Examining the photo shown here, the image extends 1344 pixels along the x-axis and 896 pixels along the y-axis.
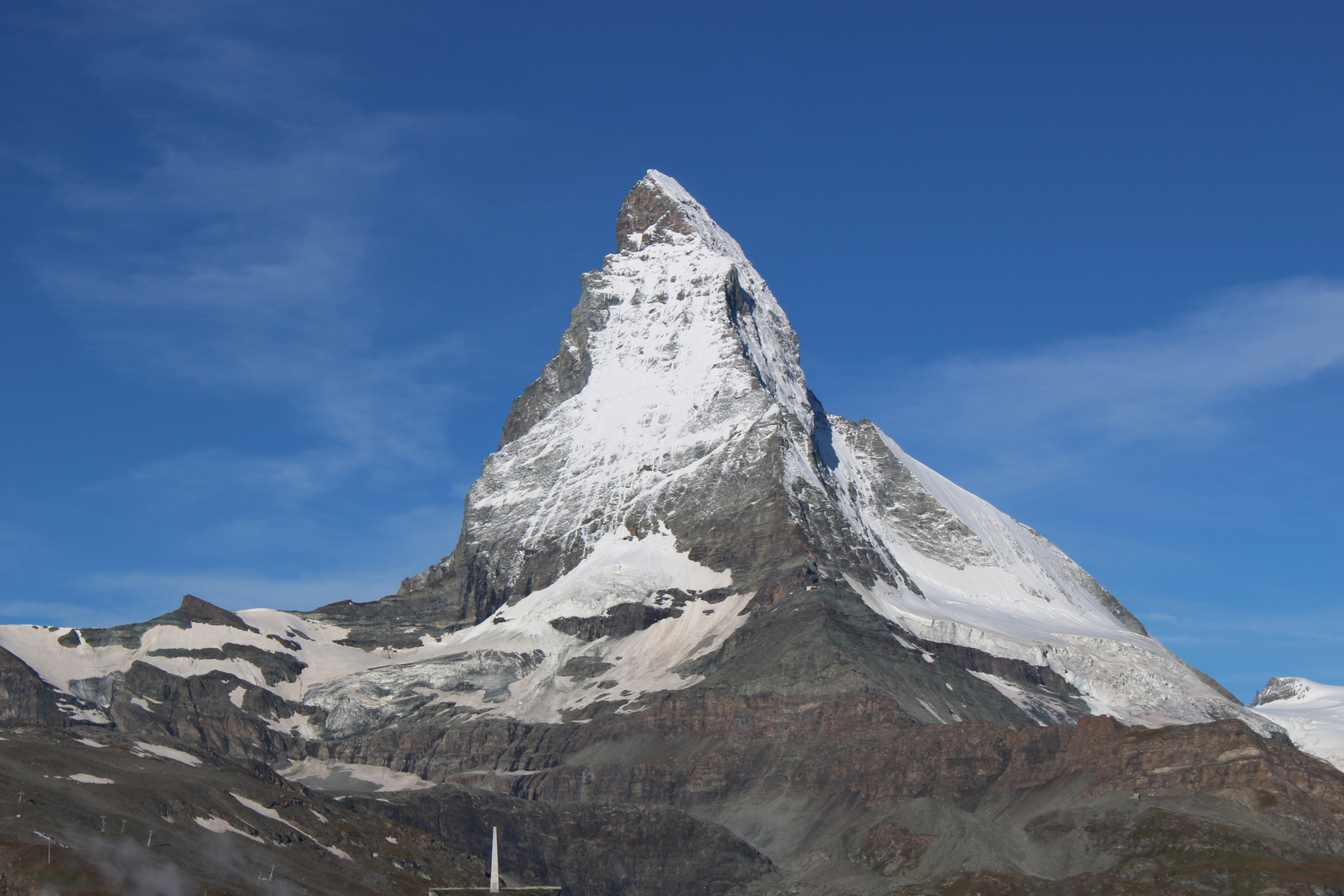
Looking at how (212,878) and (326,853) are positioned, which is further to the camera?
(326,853)

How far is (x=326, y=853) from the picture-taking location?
17888 cm

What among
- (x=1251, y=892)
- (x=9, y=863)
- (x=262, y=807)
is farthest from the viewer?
(x=1251, y=892)

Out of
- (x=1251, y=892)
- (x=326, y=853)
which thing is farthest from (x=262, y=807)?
(x=1251, y=892)

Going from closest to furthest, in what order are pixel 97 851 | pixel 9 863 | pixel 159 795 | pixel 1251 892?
pixel 9 863, pixel 97 851, pixel 159 795, pixel 1251 892

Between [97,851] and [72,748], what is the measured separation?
40.8 m

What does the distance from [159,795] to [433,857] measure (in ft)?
118

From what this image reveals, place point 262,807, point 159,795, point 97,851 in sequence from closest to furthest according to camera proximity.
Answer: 1. point 97,851
2. point 159,795
3. point 262,807

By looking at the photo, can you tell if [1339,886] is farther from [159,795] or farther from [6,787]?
[6,787]

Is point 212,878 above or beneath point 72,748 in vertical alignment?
beneath

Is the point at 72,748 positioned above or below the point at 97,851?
above

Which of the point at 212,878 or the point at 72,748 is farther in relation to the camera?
the point at 72,748

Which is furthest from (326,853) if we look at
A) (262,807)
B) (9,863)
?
(9,863)

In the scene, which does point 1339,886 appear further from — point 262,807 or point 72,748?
point 72,748

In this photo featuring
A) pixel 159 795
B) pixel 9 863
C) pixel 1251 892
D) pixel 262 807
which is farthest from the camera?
pixel 1251 892
